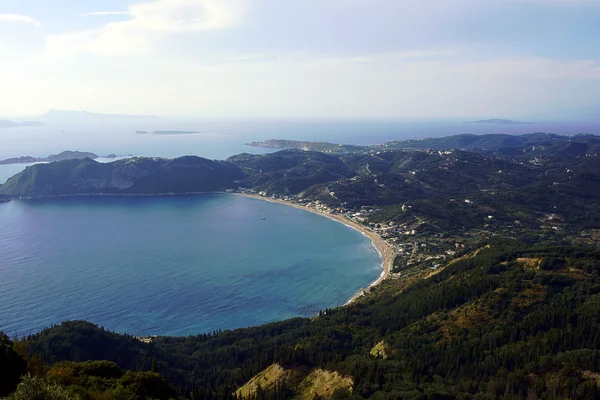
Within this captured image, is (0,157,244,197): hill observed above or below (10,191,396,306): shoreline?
above

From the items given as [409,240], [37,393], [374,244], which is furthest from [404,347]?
Answer: [409,240]

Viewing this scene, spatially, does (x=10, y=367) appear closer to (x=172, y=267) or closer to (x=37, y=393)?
(x=37, y=393)

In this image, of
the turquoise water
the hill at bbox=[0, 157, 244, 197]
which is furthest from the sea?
the hill at bbox=[0, 157, 244, 197]

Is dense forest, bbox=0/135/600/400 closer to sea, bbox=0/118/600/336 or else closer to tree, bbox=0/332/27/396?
tree, bbox=0/332/27/396

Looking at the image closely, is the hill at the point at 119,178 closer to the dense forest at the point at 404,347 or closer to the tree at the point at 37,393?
the dense forest at the point at 404,347

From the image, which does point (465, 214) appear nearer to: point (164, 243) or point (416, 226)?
point (416, 226)

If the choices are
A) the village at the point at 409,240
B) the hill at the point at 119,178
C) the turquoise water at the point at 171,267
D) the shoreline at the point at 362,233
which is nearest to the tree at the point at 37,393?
the turquoise water at the point at 171,267

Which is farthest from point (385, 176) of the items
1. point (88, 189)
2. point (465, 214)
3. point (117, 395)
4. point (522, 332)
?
point (117, 395)

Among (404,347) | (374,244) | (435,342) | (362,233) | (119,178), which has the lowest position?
(374,244)
